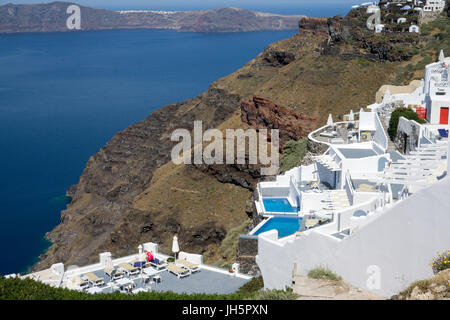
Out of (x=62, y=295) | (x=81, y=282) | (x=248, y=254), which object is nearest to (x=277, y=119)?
(x=248, y=254)

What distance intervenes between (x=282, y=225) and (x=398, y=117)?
6.75 metres

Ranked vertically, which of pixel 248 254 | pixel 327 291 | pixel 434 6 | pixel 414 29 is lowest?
pixel 248 254

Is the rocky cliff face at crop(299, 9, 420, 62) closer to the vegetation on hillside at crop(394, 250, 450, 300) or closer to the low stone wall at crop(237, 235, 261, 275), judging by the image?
the low stone wall at crop(237, 235, 261, 275)

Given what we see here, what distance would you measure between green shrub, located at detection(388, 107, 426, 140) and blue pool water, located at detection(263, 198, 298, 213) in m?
4.80

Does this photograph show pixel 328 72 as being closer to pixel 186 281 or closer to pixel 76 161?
pixel 186 281

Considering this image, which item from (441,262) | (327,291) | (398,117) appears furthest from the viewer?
(398,117)

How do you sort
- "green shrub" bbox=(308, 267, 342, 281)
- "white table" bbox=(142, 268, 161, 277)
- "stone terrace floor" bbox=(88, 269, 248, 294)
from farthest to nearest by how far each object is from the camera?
1. "white table" bbox=(142, 268, 161, 277)
2. "stone terrace floor" bbox=(88, 269, 248, 294)
3. "green shrub" bbox=(308, 267, 342, 281)

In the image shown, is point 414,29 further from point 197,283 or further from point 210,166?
point 197,283

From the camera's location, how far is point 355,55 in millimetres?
46906

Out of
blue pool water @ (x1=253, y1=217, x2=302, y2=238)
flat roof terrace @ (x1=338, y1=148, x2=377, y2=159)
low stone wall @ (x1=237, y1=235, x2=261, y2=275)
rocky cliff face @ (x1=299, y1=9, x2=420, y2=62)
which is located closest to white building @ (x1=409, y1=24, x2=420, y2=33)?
rocky cliff face @ (x1=299, y1=9, x2=420, y2=62)

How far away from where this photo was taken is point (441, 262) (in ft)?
31.2

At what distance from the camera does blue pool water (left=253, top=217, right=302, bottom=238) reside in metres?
16.8

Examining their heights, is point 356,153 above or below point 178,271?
above

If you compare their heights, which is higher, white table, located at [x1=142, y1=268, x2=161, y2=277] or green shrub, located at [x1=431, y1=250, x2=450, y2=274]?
green shrub, located at [x1=431, y1=250, x2=450, y2=274]
